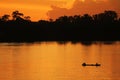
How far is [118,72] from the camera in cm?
4944

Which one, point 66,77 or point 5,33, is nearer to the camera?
point 66,77

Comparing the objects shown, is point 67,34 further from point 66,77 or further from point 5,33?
point 66,77

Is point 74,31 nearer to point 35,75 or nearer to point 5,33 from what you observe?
point 5,33

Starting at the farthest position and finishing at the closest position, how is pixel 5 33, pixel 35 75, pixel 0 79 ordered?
pixel 5 33
pixel 35 75
pixel 0 79

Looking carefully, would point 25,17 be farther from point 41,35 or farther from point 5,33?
point 5,33

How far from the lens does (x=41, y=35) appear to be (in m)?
143

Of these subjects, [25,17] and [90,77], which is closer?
[90,77]

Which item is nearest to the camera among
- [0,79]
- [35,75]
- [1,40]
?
[0,79]

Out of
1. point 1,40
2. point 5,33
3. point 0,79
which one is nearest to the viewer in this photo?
point 0,79

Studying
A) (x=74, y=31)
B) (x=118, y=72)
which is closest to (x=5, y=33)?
(x=74, y=31)

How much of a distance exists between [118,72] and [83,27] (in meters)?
88.2

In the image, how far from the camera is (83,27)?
137 m

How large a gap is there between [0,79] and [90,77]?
758 centimetres

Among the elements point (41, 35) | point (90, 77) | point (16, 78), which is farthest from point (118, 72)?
point (41, 35)
